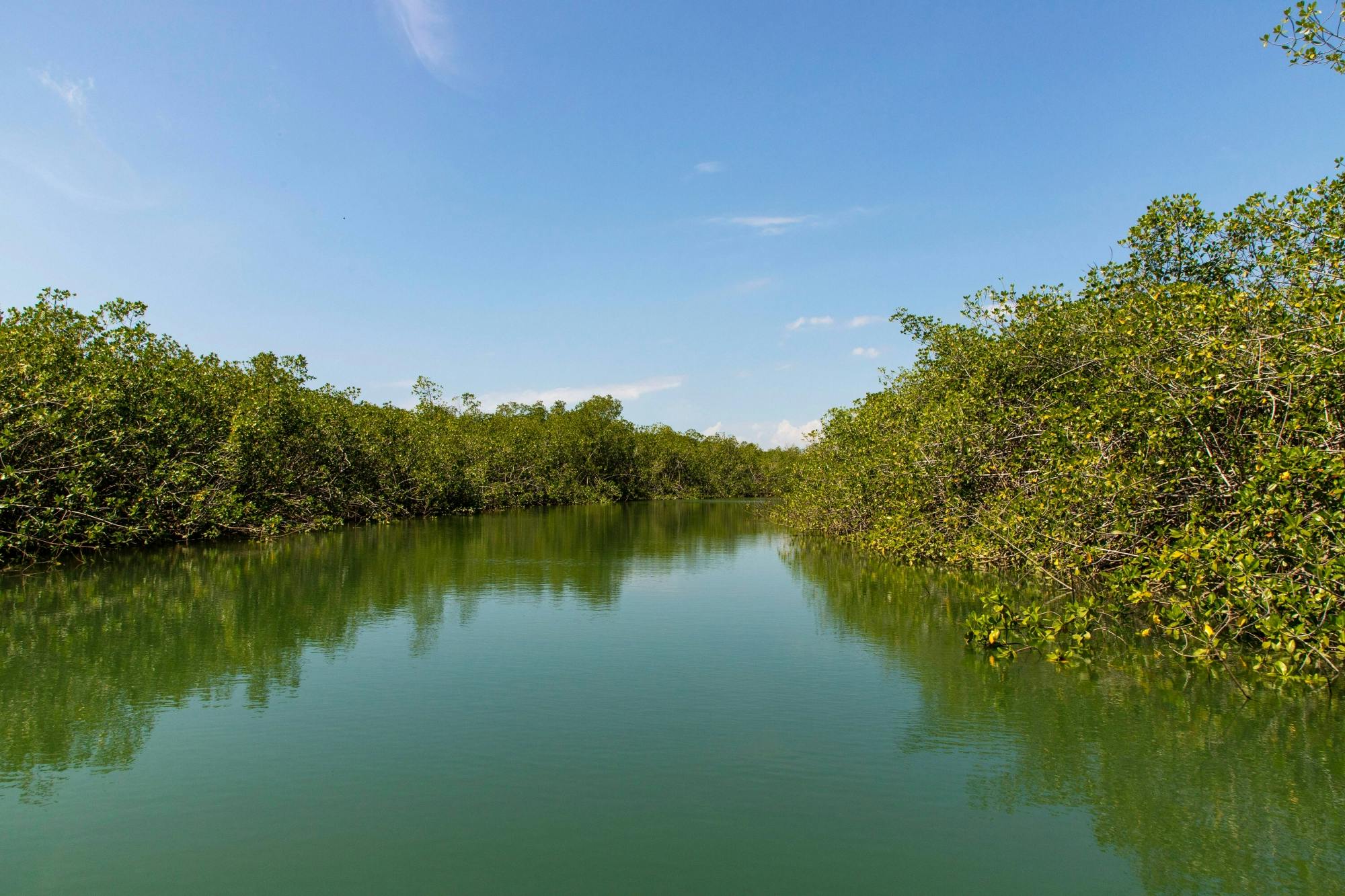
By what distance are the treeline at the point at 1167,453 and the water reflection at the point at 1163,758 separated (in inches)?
21.5

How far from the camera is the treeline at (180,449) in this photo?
53.7 feet

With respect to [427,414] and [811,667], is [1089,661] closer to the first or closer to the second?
[811,667]

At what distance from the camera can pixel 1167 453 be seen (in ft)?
31.1

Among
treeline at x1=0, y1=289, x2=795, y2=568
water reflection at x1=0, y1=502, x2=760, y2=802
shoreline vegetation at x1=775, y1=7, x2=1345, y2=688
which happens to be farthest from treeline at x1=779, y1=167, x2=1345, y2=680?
treeline at x1=0, y1=289, x2=795, y2=568

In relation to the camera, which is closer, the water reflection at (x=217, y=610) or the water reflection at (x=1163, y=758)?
the water reflection at (x=1163, y=758)

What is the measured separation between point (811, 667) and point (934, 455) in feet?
27.7

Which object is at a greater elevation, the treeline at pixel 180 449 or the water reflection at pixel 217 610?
the treeline at pixel 180 449

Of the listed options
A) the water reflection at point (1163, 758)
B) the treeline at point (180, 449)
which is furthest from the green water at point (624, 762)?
the treeline at point (180, 449)

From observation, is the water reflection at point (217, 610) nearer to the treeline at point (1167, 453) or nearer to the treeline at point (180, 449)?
the treeline at point (180, 449)

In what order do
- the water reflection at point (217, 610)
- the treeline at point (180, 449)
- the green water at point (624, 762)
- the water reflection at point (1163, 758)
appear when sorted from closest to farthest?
the green water at point (624, 762) < the water reflection at point (1163, 758) < the water reflection at point (217, 610) < the treeline at point (180, 449)

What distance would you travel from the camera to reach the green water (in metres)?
4.76

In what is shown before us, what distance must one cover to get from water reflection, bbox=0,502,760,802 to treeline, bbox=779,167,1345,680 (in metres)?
6.83

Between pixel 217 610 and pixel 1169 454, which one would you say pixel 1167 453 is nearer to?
pixel 1169 454

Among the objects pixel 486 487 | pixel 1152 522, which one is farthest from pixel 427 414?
pixel 1152 522
